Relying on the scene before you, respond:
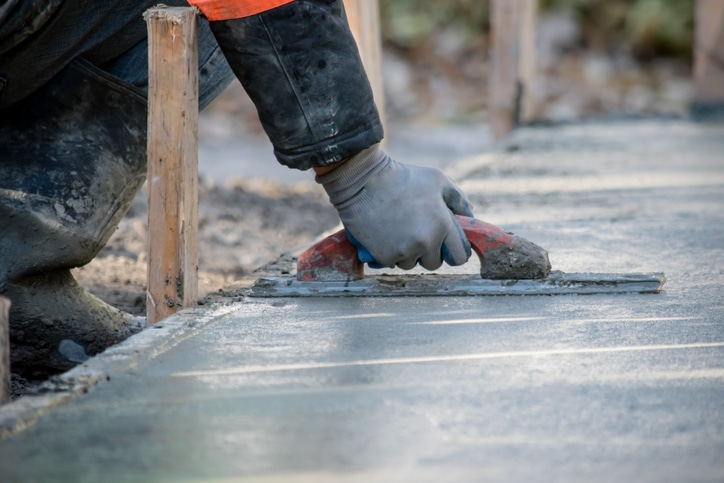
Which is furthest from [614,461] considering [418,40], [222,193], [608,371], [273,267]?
[418,40]

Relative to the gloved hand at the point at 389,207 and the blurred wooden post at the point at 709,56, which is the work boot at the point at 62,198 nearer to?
the gloved hand at the point at 389,207

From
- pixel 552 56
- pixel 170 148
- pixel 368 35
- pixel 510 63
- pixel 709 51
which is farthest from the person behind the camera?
pixel 552 56

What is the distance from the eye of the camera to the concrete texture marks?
1.18 metres

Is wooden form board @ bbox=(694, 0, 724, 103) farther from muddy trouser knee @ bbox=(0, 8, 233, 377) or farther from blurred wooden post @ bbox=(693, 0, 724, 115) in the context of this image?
muddy trouser knee @ bbox=(0, 8, 233, 377)

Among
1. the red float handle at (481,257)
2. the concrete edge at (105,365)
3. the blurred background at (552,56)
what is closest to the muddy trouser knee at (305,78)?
the red float handle at (481,257)

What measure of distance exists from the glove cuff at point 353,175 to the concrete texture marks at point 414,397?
233mm

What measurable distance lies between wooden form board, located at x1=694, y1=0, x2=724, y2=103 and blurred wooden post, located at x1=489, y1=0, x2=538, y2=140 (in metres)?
1.34

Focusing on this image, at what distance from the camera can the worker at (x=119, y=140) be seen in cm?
190

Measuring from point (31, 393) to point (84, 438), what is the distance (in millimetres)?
196

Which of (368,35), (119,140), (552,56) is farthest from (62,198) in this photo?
(552,56)

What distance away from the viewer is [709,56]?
701 cm

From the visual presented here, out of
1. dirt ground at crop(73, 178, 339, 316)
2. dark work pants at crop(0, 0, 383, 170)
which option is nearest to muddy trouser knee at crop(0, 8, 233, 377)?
dark work pants at crop(0, 0, 383, 170)

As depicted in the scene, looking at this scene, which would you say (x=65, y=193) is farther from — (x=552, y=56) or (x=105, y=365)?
(x=552, y=56)

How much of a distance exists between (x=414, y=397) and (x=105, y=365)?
1.70 ft
